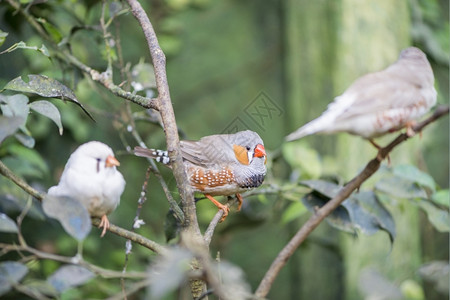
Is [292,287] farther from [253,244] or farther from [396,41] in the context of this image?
[396,41]

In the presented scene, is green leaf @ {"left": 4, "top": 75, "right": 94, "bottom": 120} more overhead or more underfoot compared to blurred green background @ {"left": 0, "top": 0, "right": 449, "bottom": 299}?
more overhead

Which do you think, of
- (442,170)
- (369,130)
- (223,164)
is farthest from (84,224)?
(442,170)

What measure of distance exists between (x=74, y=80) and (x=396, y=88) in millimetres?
1102

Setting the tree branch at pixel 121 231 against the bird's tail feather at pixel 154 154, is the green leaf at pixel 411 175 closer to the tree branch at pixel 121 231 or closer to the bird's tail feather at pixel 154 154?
the bird's tail feather at pixel 154 154

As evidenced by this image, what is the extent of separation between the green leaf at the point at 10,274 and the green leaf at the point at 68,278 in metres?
0.05

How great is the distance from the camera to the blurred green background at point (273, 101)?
2561mm

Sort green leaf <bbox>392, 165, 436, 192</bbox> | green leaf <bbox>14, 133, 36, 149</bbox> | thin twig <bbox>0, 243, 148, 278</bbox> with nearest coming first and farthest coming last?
thin twig <bbox>0, 243, 148, 278</bbox> < green leaf <bbox>14, 133, 36, 149</bbox> < green leaf <bbox>392, 165, 436, 192</bbox>

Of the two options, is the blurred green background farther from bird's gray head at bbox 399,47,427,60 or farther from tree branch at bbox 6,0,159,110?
bird's gray head at bbox 399,47,427,60

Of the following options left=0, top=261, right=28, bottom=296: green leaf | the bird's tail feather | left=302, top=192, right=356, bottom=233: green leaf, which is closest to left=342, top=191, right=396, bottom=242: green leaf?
left=302, top=192, right=356, bottom=233: green leaf

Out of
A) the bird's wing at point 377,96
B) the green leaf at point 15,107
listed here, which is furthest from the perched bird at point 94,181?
the bird's wing at point 377,96

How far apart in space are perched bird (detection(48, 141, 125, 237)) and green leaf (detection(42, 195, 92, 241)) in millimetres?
294

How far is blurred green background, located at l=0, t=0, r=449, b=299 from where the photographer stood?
2561 mm

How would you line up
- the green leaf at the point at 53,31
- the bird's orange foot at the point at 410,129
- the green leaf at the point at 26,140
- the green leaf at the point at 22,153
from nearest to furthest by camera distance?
the bird's orange foot at the point at 410,129 → the green leaf at the point at 26,140 → the green leaf at the point at 53,31 → the green leaf at the point at 22,153

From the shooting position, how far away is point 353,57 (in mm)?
2631
